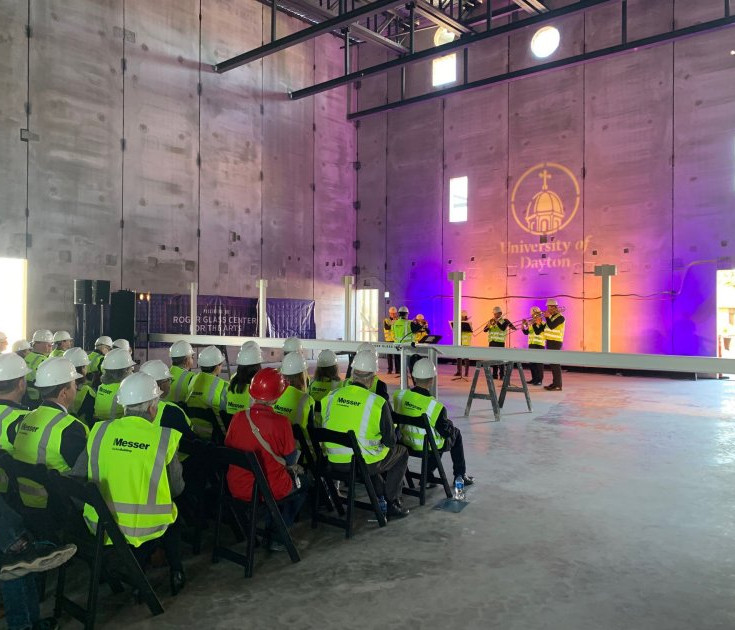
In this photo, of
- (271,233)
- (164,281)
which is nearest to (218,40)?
(271,233)

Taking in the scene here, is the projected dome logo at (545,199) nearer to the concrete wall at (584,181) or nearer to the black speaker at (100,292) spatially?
the concrete wall at (584,181)

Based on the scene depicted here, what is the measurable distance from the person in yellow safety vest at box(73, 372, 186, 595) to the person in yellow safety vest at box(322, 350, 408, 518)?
144cm

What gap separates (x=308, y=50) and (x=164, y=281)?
8.45 m

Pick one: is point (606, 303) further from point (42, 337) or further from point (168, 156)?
point (168, 156)

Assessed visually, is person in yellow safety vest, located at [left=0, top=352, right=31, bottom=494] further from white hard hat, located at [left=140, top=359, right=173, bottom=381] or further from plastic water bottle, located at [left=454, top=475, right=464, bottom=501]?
plastic water bottle, located at [left=454, top=475, right=464, bottom=501]

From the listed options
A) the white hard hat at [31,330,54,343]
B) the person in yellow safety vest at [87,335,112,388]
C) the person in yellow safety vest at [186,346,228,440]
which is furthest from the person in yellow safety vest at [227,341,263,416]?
the white hard hat at [31,330,54,343]

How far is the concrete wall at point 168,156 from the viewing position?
A: 38.2ft

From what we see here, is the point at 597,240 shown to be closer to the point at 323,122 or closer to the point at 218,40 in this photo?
the point at 323,122

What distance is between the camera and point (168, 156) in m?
13.8

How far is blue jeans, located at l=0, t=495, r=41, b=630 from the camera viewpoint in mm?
2789

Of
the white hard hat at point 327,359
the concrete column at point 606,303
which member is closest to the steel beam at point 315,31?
the concrete column at point 606,303

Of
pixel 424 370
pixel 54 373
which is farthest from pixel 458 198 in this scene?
pixel 54 373

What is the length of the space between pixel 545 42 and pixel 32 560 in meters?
16.2

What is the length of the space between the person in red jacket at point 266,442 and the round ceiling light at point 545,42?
14.5 m
